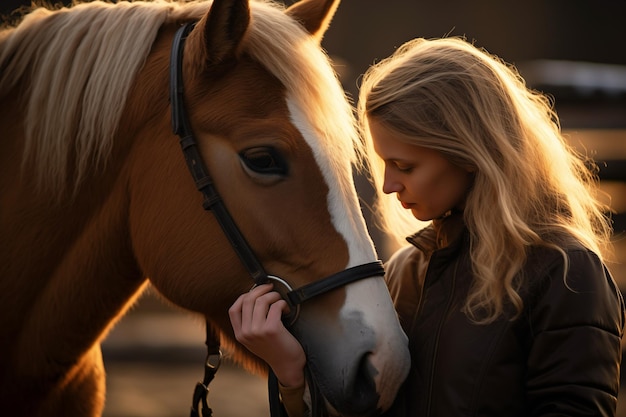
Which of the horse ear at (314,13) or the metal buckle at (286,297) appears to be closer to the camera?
the metal buckle at (286,297)

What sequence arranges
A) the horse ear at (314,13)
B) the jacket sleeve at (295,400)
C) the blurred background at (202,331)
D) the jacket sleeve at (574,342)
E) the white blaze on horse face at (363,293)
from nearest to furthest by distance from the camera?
the jacket sleeve at (574,342), the white blaze on horse face at (363,293), the jacket sleeve at (295,400), the horse ear at (314,13), the blurred background at (202,331)

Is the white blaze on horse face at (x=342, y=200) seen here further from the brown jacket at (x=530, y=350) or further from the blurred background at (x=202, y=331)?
the blurred background at (x=202, y=331)

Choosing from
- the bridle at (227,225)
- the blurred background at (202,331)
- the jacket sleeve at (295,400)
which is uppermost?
the bridle at (227,225)

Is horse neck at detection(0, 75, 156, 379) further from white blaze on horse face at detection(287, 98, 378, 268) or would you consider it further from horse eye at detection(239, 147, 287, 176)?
white blaze on horse face at detection(287, 98, 378, 268)

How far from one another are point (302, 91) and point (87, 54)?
0.57m

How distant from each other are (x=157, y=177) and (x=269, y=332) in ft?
1.64

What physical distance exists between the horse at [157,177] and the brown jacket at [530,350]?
16 cm

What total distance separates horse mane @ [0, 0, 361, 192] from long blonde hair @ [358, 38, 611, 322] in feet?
0.46

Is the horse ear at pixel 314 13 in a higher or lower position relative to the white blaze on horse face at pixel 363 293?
higher

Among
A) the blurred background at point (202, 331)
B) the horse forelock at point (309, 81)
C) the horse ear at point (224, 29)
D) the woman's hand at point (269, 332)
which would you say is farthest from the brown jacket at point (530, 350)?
the blurred background at point (202, 331)

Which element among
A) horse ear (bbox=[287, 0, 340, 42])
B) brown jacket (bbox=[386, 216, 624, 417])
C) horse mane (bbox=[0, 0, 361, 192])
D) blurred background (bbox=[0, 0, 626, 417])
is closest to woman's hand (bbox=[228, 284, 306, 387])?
brown jacket (bbox=[386, 216, 624, 417])

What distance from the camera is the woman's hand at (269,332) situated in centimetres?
162

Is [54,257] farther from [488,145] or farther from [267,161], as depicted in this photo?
[488,145]

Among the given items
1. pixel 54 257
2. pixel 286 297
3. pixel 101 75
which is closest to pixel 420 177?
pixel 286 297
